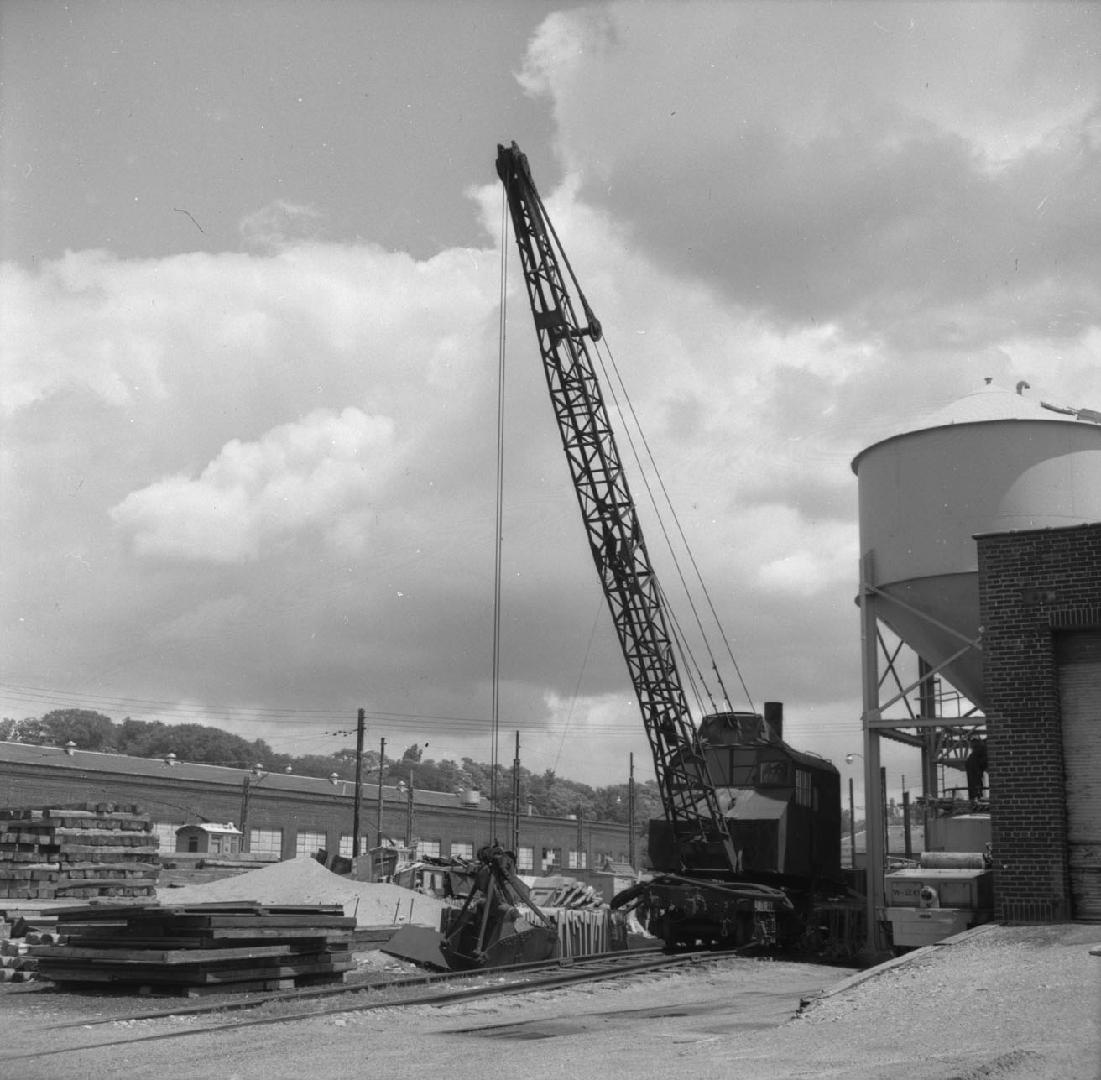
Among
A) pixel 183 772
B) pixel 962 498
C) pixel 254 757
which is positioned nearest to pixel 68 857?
pixel 962 498

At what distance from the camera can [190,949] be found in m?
15.3

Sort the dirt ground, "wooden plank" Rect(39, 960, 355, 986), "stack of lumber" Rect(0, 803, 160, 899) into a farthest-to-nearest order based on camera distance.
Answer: "stack of lumber" Rect(0, 803, 160, 899), "wooden plank" Rect(39, 960, 355, 986), the dirt ground

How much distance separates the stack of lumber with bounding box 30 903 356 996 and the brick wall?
8716 millimetres

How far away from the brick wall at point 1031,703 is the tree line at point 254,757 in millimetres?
67742

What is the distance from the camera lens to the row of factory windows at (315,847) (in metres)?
57.5

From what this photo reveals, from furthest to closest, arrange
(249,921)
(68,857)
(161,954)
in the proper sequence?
(68,857), (249,921), (161,954)

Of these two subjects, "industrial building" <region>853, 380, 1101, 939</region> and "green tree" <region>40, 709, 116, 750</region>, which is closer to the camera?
"industrial building" <region>853, 380, 1101, 939</region>

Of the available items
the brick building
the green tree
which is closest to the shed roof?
the brick building

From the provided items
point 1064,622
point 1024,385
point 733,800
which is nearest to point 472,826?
point 733,800

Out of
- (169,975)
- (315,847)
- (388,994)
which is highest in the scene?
(169,975)

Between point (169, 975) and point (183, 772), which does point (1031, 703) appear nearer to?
point (169, 975)

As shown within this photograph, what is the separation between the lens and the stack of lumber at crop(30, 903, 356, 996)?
15.4 metres

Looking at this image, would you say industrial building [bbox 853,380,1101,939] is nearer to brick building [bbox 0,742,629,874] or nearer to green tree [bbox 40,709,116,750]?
brick building [bbox 0,742,629,874]

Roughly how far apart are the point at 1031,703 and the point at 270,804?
166ft
